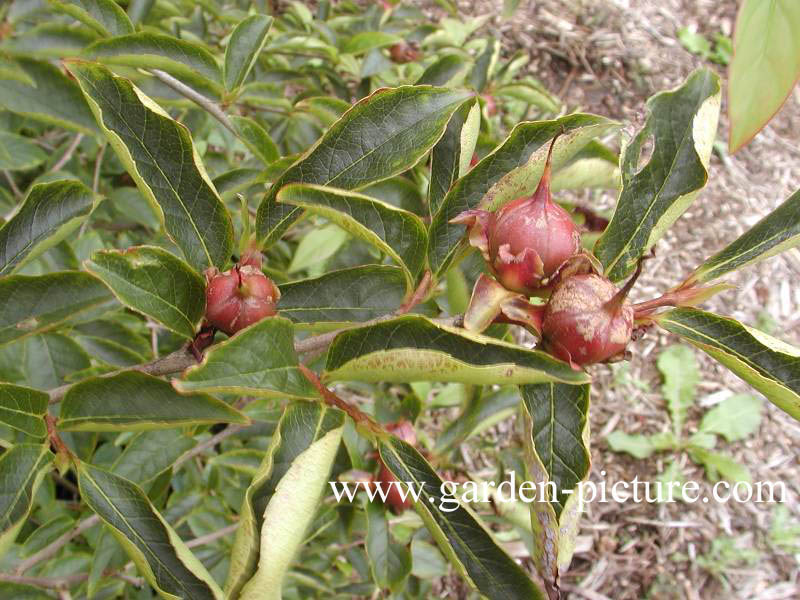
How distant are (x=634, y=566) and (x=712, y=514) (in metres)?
0.44

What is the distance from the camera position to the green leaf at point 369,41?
1982 millimetres

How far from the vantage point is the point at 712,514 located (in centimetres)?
323

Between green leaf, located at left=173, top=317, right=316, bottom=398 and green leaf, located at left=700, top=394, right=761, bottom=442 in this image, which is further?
green leaf, located at left=700, top=394, right=761, bottom=442

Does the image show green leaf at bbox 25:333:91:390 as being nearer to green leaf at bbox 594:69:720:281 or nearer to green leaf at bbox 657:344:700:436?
green leaf at bbox 594:69:720:281

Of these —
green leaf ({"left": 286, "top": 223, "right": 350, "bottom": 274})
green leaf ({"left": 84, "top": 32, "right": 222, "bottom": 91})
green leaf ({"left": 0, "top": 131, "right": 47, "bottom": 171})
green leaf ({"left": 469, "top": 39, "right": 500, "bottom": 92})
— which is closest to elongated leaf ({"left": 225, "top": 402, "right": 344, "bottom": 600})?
green leaf ({"left": 84, "top": 32, "right": 222, "bottom": 91})

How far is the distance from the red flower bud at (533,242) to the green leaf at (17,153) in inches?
48.2

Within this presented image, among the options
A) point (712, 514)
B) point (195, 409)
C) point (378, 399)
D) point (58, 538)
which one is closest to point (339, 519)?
point (378, 399)

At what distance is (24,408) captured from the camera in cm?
95

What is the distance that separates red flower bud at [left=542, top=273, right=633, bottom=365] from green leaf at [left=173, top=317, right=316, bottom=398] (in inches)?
10.9

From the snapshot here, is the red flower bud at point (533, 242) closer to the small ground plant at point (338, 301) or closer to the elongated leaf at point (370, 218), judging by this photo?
the small ground plant at point (338, 301)

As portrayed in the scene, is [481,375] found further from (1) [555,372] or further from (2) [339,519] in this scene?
(2) [339,519]

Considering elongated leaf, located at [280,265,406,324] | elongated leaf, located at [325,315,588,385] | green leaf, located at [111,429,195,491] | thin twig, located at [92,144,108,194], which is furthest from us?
thin twig, located at [92,144,108,194]

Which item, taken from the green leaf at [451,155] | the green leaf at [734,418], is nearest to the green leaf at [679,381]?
the green leaf at [734,418]

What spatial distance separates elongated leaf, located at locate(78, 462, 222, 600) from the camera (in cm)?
85
